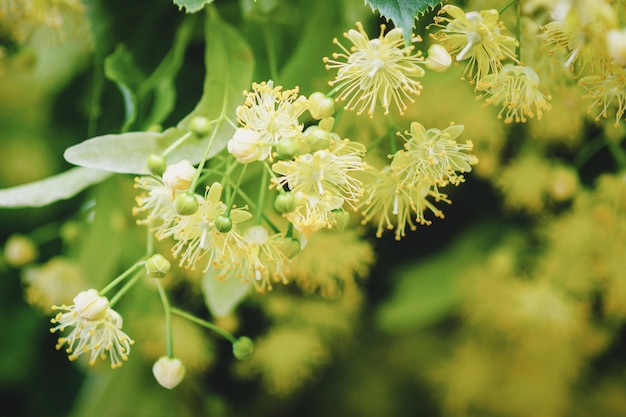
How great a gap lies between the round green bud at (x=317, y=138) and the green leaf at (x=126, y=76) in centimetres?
27

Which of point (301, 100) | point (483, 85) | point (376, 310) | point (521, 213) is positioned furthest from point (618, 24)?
point (376, 310)

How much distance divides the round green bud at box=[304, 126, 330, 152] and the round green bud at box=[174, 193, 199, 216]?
0.11 metres

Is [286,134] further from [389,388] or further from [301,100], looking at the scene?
[389,388]

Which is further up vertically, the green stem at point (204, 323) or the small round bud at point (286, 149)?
the small round bud at point (286, 149)

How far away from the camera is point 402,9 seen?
53 centimetres

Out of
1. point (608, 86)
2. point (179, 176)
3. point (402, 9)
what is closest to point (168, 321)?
point (179, 176)

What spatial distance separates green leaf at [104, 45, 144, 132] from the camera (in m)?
0.69

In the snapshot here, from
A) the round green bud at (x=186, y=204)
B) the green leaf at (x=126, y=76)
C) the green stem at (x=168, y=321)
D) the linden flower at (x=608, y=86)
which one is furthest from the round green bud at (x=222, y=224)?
the linden flower at (x=608, y=86)

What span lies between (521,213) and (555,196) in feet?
0.57

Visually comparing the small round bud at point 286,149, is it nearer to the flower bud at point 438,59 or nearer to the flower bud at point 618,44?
the flower bud at point 438,59

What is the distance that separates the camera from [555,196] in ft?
3.00

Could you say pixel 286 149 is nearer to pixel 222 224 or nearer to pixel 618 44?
pixel 222 224

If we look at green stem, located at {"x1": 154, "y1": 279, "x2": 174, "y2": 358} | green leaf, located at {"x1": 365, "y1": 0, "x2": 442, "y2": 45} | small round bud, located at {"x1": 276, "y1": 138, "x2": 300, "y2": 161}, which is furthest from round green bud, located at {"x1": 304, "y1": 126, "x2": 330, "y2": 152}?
green stem, located at {"x1": 154, "y1": 279, "x2": 174, "y2": 358}

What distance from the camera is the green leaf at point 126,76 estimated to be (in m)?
0.69
